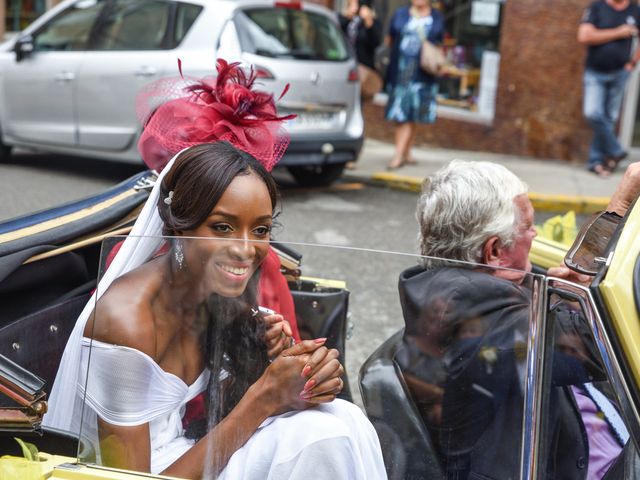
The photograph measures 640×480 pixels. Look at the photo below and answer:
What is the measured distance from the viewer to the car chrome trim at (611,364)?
60.9 inches

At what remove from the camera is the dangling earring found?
174cm

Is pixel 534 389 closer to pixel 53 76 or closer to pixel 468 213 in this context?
pixel 468 213

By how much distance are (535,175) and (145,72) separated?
165 inches

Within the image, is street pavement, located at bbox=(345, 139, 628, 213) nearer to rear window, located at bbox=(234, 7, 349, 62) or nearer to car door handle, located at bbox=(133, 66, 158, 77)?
rear window, located at bbox=(234, 7, 349, 62)

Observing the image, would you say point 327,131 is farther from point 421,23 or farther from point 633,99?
point 633,99

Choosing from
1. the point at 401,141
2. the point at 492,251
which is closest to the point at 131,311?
the point at 492,251

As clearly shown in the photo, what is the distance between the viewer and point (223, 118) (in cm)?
273

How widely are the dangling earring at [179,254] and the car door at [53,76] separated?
688cm

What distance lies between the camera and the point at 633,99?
10.3m

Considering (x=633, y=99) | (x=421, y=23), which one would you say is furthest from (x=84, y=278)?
(x=633, y=99)

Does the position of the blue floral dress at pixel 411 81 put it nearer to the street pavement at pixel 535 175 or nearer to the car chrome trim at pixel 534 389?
the street pavement at pixel 535 175

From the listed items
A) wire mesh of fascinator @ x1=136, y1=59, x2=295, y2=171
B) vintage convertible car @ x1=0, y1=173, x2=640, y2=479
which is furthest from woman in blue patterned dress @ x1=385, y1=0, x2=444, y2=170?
vintage convertible car @ x1=0, y1=173, x2=640, y2=479

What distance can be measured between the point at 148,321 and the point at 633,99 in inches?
368

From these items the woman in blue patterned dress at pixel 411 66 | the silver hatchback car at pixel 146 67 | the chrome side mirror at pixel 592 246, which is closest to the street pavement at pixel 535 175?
the woman in blue patterned dress at pixel 411 66
